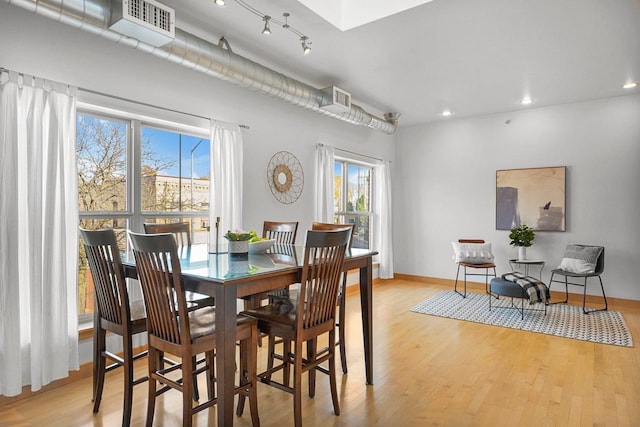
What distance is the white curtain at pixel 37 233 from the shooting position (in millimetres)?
2412

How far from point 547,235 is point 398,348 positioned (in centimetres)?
345

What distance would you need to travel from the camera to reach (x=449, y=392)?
269 centimetres

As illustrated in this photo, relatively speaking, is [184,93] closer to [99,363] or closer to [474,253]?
[99,363]

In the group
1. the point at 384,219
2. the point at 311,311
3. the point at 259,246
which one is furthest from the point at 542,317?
the point at 259,246

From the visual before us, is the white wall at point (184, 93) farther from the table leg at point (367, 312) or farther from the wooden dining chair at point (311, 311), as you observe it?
the table leg at point (367, 312)

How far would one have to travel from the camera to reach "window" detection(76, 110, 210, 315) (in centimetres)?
308

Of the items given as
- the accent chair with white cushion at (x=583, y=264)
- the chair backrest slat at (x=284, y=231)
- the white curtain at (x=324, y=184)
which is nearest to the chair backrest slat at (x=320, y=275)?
the chair backrest slat at (x=284, y=231)

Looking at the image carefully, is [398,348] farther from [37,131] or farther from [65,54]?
[65,54]

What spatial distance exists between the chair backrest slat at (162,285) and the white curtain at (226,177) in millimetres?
1728

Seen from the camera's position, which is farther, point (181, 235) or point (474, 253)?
point (474, 253)

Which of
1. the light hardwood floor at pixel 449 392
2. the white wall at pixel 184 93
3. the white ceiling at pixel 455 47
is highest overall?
the white ceiling at pixel 455 47

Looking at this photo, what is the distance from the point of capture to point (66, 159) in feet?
8.87

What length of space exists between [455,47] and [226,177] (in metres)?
2.52

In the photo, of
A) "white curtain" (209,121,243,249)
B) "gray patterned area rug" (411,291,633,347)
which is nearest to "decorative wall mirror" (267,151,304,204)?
"white curtain" (209,121,243,249)
